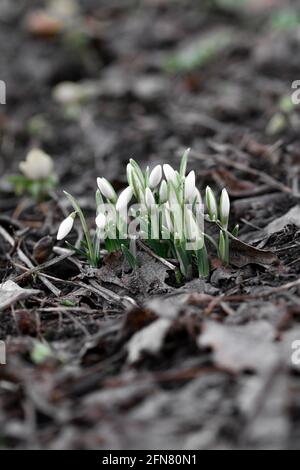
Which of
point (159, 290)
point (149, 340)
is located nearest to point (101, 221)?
point (159, 290)

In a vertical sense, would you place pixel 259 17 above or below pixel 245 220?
above

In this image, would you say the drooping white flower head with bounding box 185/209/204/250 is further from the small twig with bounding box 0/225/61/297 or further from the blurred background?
the blurred background

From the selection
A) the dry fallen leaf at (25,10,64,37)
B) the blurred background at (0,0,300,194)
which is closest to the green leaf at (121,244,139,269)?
the blurred background at (0,0,300,194)

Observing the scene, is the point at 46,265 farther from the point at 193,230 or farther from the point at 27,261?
the point at 193,230

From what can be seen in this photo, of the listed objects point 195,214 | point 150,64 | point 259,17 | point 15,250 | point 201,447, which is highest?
point 259,17

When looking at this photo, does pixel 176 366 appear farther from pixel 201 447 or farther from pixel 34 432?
pixel 34 432
